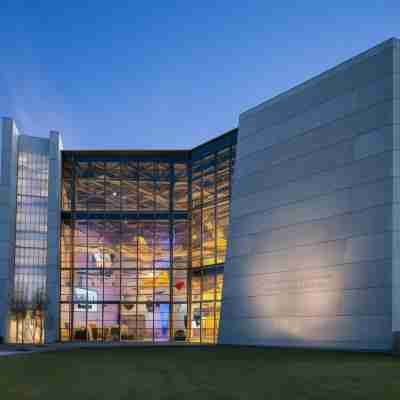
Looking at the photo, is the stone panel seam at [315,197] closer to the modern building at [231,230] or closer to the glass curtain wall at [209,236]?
the modern building at [231,230]

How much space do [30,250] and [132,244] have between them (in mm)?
7265

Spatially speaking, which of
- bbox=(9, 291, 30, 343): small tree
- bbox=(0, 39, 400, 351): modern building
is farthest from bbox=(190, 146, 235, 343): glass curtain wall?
bbox=(9, 291, 30, 343): small tree

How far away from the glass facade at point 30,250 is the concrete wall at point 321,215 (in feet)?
55.5

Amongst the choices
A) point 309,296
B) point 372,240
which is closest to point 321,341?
point 309,296

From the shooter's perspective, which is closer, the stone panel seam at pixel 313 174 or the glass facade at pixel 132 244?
the stone panel seam at pixel 313 174

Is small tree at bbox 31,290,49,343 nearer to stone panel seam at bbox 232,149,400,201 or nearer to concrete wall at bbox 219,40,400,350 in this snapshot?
concrete wall at bbox 219,40,400,350

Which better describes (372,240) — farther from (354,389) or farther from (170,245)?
(170,245)

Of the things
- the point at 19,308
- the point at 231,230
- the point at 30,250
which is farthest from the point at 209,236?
the point at 19,308

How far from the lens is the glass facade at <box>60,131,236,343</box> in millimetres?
43188

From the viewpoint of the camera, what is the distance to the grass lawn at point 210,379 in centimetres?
1047

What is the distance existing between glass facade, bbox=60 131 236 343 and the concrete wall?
12.7 meters

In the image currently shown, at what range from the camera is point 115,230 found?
44344 mm

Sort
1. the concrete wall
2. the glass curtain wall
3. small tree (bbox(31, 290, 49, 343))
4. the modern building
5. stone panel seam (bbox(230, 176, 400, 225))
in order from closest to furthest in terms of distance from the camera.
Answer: the concrete wall → stone panel seam (bbox(230, 176, 400, 225)) → the modern building → the glass curtain wall → small tree (bbox(31, 290, 49, 343))

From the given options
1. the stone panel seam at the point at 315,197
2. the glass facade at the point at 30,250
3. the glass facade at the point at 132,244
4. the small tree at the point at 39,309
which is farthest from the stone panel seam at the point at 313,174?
the glass facade at the point at 30,250
